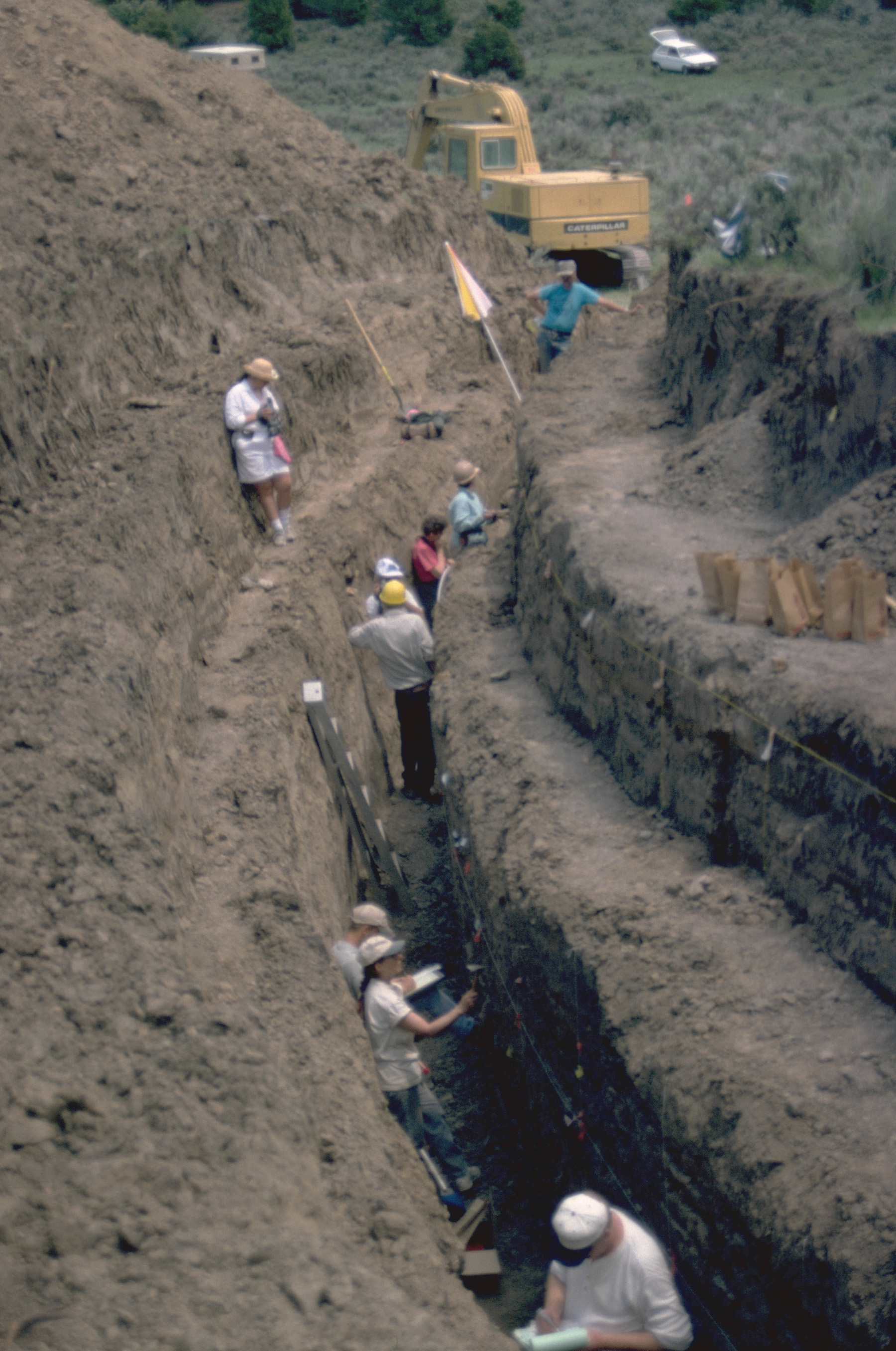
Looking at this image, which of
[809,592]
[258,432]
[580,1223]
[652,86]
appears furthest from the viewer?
[652,86]

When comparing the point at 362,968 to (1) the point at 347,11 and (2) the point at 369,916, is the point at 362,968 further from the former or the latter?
(1) the point at 347,11

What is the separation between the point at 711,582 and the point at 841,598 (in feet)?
2.82

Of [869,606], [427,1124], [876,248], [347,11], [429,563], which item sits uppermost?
[347,11]

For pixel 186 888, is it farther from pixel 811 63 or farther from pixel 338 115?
pixel 811 63

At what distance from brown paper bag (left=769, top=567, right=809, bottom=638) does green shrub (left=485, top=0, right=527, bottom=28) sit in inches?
1809

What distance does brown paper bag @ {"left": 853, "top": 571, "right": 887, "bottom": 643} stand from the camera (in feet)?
20.8

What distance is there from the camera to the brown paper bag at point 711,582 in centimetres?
700

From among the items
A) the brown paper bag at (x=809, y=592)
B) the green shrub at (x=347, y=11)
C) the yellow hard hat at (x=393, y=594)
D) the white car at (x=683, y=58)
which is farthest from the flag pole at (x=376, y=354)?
the green shrub at (x=347, y=11)

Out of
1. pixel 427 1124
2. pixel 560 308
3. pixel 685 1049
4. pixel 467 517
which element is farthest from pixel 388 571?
pixel 560 308

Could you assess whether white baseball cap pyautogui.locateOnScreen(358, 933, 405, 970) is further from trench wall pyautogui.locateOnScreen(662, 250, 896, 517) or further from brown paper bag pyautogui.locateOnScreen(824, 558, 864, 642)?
trench wall pyautogui.locateOnScreen(662, 250, 896, 517)

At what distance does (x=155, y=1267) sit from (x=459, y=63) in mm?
45384

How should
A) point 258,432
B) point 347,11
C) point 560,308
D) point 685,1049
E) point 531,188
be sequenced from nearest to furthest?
point 685,1049, point 258,432, point 560,308, point 531,188, point 347,11

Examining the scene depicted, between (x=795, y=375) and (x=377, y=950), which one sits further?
(x=795, y=375)

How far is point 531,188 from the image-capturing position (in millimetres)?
19906
